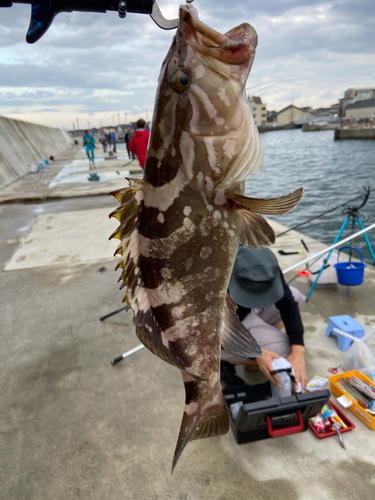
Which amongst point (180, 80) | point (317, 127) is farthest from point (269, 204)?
point (317, 127)

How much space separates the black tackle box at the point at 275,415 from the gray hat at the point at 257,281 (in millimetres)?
810

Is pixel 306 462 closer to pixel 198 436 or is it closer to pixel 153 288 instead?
pixel 198 436

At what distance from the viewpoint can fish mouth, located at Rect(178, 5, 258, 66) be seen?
104cm

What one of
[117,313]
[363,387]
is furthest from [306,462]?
[117,313]

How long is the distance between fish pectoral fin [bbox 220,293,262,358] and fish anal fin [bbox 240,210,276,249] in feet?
0.86

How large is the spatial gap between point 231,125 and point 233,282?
88.1 inches

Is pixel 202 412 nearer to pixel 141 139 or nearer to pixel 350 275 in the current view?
pixel 350 275

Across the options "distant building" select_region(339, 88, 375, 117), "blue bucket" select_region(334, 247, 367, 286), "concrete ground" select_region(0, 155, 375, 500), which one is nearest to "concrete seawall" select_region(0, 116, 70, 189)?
"concrete ground" select_region(0, 155, 375, 500)

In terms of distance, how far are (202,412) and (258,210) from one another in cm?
95

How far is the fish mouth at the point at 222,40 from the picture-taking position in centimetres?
104

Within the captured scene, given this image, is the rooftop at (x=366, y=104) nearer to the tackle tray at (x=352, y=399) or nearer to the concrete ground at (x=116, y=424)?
the concrete ground at (x=116, y=424)

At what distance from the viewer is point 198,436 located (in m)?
1.54

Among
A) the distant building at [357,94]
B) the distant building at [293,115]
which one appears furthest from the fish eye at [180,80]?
the distant building at [293,115]

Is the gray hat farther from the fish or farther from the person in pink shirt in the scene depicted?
the person in pink shirt
